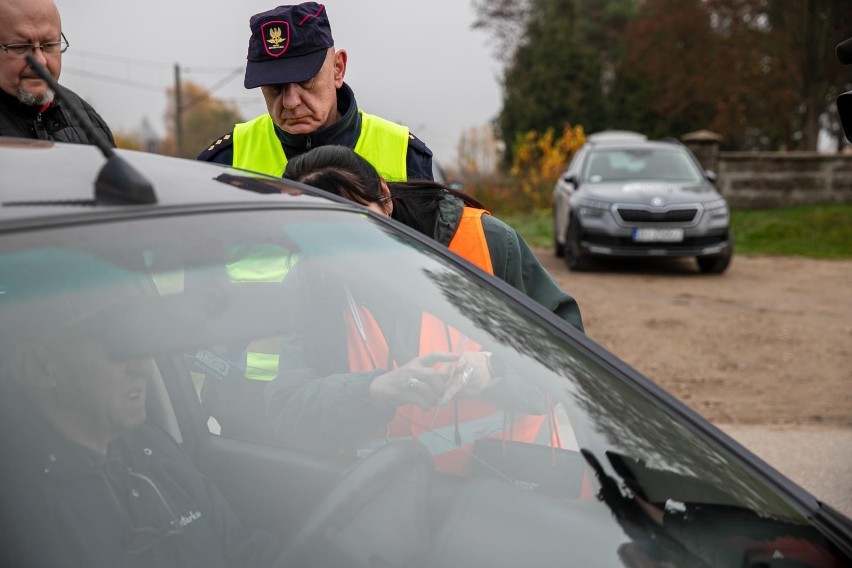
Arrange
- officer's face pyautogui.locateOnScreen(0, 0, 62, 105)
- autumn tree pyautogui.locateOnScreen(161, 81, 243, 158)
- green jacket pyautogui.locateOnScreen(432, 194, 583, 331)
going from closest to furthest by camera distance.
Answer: green jacket pyautogui.locateOnScreen(432, 194, 583, 331)
officer's face pyautogui.locateOnScreen(0, 0, 62, 105)
autumn tree pyautogui.locateOnScreen(161, 81, 243, 158)

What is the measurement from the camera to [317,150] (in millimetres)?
2660

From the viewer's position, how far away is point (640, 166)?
12.6m

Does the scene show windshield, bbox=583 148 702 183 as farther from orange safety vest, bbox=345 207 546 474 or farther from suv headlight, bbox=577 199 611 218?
orange safety vest, bbox=345 207 546 474

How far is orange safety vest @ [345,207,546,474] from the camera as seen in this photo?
66.2 inches

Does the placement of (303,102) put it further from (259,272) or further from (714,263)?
(714,263)

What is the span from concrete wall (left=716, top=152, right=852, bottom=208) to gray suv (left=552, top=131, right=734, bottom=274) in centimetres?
614

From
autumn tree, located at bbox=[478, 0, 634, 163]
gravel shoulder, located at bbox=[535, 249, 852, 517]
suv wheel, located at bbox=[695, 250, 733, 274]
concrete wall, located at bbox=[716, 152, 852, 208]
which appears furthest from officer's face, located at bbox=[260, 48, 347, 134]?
autumn tree, located at bbox=[478, 0, 634, 163]

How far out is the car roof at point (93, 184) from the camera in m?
1.48

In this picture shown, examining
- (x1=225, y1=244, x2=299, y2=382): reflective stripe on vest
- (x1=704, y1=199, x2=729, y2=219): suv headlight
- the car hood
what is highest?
(x1=225, y1=244, x2=299, y2=382): reflective stripe on vest

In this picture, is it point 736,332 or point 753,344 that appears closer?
point 753,344

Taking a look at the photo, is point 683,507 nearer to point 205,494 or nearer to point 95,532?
point 205,494

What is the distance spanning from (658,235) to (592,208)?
81cm

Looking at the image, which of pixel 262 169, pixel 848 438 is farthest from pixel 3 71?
pixel 848 438

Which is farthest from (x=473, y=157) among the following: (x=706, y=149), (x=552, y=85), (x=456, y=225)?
(x=456, y=225)
